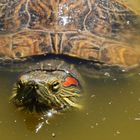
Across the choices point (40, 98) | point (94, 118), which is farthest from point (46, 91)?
point (94, 118)

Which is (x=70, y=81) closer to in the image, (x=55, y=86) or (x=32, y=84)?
(x=55, y=86)

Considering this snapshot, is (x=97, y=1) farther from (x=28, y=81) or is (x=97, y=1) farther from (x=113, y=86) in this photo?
(x=28, y=81)

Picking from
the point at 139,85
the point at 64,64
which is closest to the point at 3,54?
the point at 64,64

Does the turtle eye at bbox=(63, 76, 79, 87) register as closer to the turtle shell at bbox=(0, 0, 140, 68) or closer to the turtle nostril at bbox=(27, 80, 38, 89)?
the turtle shell at bbox=(0, 0, 140, 68)

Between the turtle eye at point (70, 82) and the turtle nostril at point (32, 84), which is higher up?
the turtle nostril at point (32, 84)

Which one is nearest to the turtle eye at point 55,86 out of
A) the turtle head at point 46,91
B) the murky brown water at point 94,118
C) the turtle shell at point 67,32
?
the turtle head at point 46,91

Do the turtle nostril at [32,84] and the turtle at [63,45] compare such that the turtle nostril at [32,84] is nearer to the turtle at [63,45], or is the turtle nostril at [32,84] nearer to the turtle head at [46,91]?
the turtle head at [46,91]
